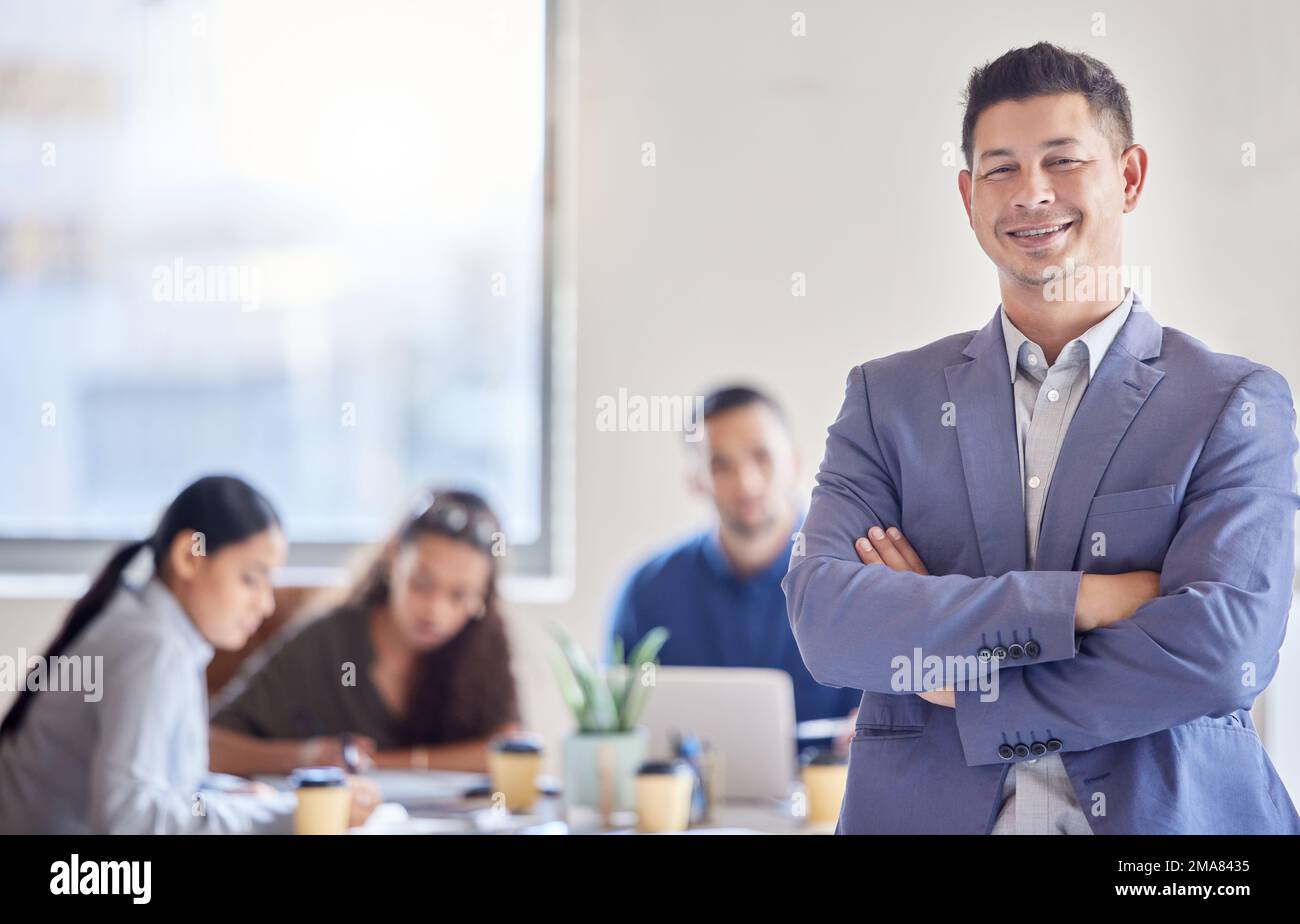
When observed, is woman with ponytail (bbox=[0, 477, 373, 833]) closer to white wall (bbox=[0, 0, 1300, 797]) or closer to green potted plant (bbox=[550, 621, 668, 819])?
green potted plant (bbox=[550, 621, 668, 819])

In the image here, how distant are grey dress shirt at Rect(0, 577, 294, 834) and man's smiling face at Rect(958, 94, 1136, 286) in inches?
58.7

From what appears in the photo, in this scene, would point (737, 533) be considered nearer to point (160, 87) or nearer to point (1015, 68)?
point (1015, 68)

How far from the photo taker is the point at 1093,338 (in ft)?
5.02

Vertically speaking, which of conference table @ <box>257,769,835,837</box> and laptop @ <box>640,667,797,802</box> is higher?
laptop @ <box>640,667,797,802</box>

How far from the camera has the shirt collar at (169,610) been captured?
2.25 metres

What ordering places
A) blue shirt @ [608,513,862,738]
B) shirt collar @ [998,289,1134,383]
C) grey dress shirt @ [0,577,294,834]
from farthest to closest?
1. blue shirt @ [608,513,862,738]
2. grey dress shirt @ [0,577,294,834]
3. shirt collar @ [998,289,1134,383]

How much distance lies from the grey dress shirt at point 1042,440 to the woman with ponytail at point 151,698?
49.2 inches

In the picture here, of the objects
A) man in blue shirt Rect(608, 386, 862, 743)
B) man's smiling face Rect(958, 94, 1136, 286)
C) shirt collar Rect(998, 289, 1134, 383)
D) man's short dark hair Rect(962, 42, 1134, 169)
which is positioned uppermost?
man's short dark hair Rect(962, 42, 1134, 169)

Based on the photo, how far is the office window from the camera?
420 cm

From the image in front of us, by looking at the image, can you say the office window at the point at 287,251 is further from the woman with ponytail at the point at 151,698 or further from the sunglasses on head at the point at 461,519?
the woman with ponytail at the point at 151,698

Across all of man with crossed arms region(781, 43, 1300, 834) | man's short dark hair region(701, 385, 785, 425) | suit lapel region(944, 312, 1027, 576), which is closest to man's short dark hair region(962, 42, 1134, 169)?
man with crossed arms region(781, 43, 1300, 834)

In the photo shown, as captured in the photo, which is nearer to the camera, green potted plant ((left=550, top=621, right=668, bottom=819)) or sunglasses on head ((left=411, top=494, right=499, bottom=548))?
green potted plant ((left=550, top=621, right=668, bottom=819))

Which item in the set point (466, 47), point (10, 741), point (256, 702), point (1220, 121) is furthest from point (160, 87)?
point (1220, 121)

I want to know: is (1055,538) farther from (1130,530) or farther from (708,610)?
(708,610)
